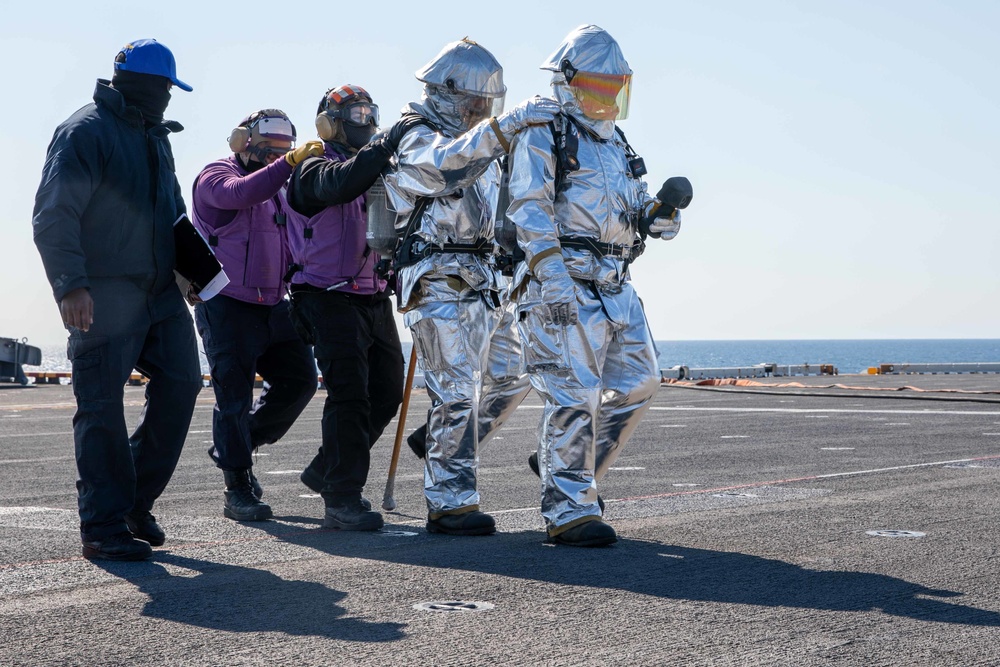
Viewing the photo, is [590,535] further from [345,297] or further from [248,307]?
[248,307]

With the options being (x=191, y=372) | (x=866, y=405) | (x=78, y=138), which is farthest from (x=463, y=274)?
(x=866, y=405)

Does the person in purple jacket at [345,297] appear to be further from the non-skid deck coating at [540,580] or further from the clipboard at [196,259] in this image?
the clipboard at [196,259]

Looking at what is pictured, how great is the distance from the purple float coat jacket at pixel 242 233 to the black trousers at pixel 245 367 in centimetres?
10

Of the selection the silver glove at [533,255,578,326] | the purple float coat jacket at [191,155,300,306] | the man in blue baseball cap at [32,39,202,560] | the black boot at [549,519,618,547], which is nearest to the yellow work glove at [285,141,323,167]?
the purple float coat jacket at [191,155,300,306]

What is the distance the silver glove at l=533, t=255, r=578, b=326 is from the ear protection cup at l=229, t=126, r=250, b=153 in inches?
82.2

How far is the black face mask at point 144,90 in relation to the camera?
17.1ft

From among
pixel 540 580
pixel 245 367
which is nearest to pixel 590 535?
pixel 540 580

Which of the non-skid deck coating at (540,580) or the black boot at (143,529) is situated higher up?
the black boot at (143,529)

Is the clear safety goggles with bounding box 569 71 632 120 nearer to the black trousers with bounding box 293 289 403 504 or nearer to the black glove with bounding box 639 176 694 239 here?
the black glove with bounding box 639 176 694 239

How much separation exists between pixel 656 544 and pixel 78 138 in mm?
2783

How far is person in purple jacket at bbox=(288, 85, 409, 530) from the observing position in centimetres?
581

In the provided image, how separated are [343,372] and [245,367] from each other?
73 cm

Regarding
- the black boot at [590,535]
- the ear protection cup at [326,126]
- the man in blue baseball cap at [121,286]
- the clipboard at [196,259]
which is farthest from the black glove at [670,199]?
the man in blue baseball cap at [121,286]

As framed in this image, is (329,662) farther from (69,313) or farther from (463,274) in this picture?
(463,274)
